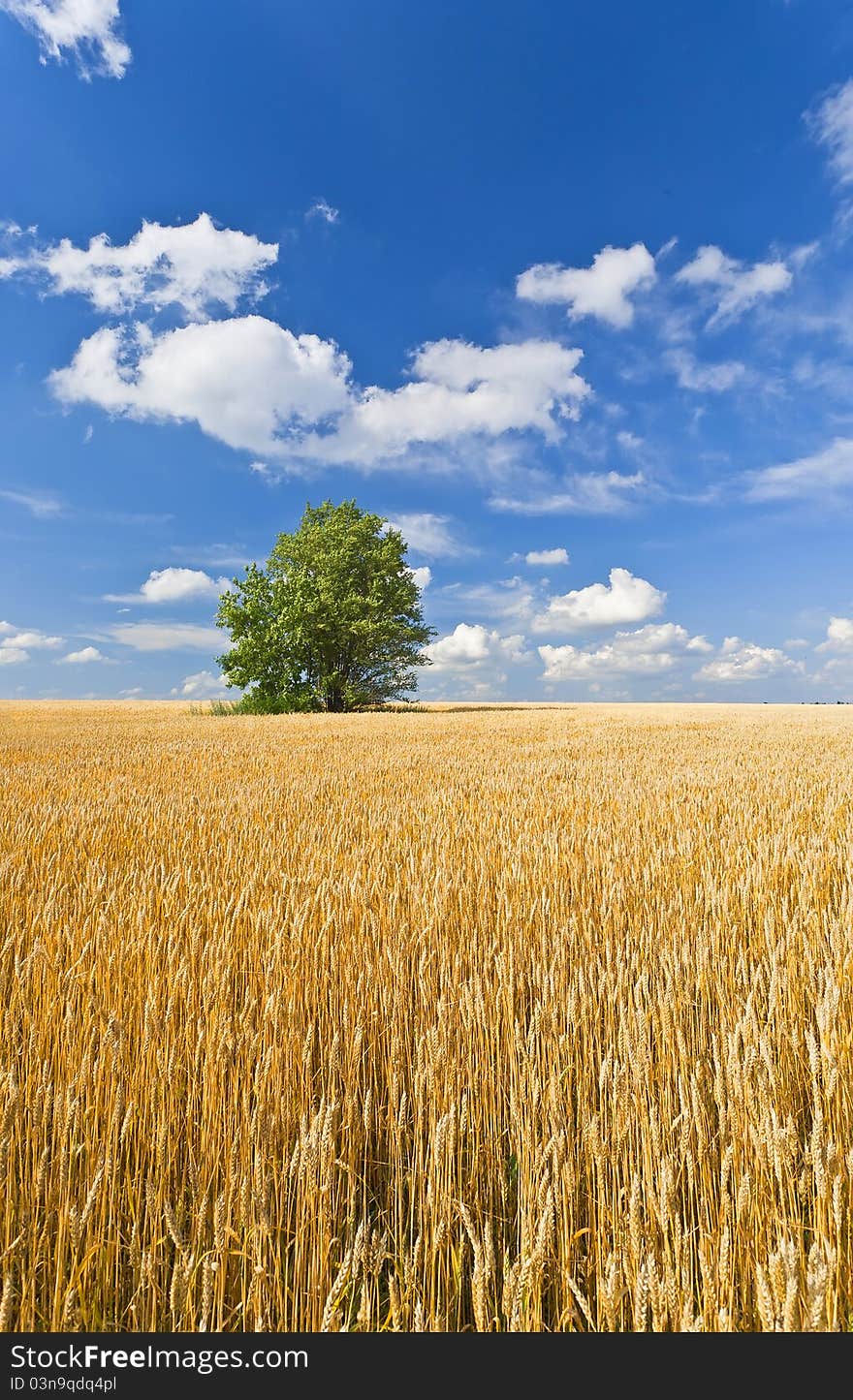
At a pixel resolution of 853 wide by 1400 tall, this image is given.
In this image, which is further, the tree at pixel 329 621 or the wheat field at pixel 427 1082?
the tree at pixel 329 621

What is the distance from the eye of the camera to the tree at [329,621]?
37469mm

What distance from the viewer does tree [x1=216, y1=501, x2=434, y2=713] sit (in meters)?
37.5

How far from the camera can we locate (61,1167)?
1590mm

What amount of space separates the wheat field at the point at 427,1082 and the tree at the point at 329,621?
3292 centimetres

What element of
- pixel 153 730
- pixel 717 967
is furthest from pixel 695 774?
pixel 153 730

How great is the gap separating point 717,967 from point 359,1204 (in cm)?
184

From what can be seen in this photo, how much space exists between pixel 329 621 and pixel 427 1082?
37.0 metres

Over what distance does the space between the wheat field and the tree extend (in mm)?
32916

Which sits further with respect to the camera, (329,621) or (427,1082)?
(329,621)

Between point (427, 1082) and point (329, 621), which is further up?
point (329, 621)

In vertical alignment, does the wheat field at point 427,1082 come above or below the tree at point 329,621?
below

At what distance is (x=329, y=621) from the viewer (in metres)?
38.1

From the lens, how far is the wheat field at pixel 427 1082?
142 centimetres
